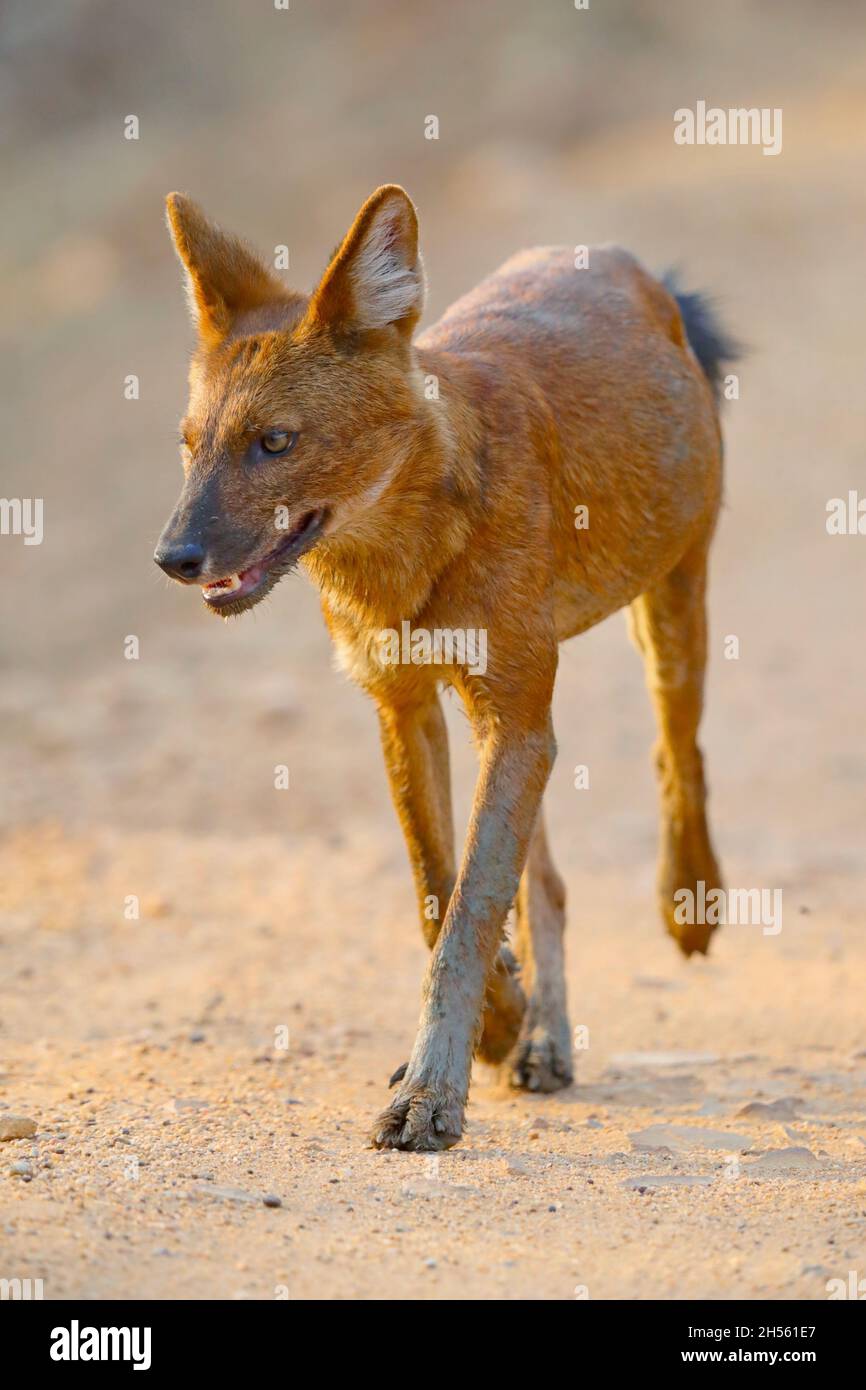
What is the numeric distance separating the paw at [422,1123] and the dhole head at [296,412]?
1.69 m

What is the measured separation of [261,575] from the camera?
604cm

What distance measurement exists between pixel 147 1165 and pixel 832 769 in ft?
30.6

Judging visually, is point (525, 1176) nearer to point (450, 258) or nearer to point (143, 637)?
point (143, 637)

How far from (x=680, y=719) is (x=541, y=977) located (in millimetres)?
1550

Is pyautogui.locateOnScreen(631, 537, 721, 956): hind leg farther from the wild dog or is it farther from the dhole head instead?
the dhole head

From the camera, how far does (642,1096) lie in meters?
7.56

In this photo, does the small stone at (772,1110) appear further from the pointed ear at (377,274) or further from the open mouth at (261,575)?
the pointed ear at (377,274)

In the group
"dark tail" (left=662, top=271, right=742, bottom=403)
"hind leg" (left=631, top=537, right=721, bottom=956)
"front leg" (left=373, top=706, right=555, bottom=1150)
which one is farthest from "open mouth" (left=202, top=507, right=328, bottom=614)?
"dark tail" (left=662, top=271, right=742, bottom=403)

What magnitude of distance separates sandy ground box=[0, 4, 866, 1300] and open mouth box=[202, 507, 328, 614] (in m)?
1.75

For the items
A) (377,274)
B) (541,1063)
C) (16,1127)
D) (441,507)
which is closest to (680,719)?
(541,1063)

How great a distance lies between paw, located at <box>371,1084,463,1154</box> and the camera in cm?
595

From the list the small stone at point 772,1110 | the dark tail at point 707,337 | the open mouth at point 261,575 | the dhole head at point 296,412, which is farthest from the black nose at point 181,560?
the dark tail at point 707,337

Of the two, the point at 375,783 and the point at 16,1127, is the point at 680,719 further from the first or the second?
the point at 375,783

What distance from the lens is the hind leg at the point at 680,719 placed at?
8555mm
